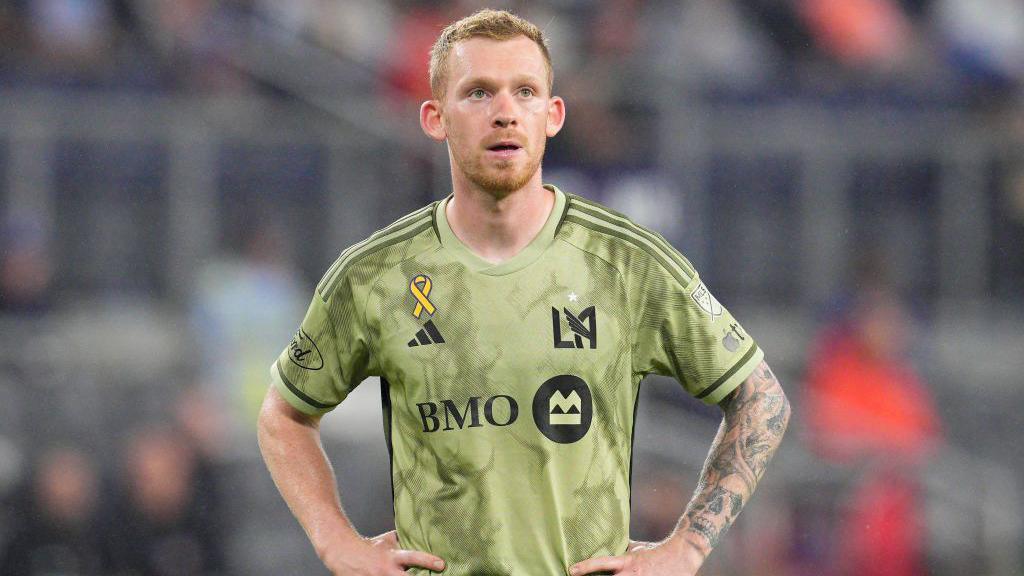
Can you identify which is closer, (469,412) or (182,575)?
(469,412)

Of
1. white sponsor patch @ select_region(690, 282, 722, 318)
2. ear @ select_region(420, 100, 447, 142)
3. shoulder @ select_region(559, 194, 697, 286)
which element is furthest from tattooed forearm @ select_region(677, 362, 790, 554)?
ear @ select_region(420, 100, 447, 142)

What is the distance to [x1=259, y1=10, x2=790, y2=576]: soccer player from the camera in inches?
156

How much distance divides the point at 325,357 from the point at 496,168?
0.69 m

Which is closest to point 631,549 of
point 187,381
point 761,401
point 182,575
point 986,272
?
point 761,401

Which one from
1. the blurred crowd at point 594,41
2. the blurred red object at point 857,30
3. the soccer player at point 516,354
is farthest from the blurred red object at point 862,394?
the soccer player at point 516,354

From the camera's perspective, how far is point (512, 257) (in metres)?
4.08

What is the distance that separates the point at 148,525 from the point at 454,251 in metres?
5.24

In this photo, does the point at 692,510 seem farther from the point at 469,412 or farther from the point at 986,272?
the point at 986,272

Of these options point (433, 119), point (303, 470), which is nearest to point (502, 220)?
point (433, 119)

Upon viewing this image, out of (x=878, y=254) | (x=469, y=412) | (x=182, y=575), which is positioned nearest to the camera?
(x=469, y=412)

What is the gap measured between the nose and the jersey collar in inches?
12.2

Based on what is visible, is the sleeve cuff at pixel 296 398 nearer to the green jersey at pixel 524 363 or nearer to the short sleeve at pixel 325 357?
the short sleeve at pixel 325 357

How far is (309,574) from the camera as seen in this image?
9.41m

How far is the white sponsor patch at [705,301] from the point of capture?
4098 millimetres
